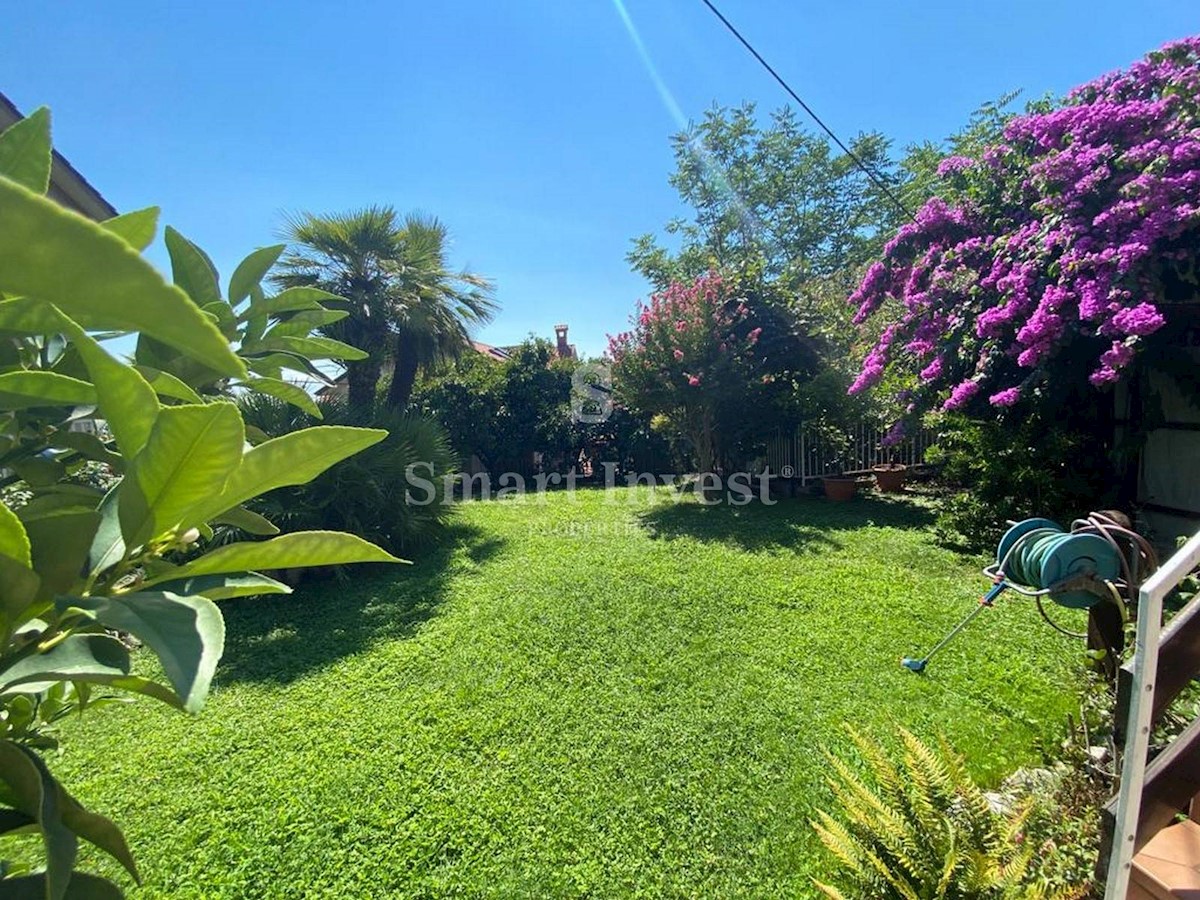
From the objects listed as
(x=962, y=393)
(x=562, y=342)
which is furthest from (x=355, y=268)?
(x=562, y=342)

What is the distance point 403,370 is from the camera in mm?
8945

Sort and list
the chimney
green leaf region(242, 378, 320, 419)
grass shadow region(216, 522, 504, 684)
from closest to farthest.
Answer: green leaf region(242, 378, 320, 419), grass shadow region(216, 522, 504, 684), the chimney

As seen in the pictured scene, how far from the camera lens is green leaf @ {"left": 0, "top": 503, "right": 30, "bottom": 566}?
0.40 m

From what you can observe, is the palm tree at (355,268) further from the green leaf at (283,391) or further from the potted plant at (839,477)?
the potted plant at (839,477)

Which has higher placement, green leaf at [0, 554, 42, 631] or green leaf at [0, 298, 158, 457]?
green leaf at [0, 298, 158, 457]

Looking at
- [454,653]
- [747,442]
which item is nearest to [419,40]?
[454,653]

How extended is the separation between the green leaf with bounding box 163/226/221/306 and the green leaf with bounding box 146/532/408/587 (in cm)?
44

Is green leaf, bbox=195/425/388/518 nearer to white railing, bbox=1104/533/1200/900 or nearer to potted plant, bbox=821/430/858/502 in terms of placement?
white railing, bbox=1104/533/1200/900

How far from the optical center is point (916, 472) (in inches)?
388

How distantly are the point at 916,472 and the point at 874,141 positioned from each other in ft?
48.0

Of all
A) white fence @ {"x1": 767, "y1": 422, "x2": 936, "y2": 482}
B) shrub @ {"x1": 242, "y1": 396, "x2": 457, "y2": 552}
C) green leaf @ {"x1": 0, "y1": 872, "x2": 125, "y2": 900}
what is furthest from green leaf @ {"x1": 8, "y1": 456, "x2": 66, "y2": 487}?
white fence @ {"x1": 767, "y1": 422, "x2": 936, "y2": 482}

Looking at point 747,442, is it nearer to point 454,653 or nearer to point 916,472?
point 916,472

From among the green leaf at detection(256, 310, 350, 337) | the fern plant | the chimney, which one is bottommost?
the fern plant

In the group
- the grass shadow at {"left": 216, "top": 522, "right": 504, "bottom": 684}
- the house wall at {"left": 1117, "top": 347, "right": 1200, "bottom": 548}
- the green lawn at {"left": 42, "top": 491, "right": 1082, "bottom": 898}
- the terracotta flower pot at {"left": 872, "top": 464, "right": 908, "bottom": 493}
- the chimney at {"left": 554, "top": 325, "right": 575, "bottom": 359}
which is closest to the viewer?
the green lawn at {"left": 42, "top": 491, "right": 1082, "bottom": 898}
